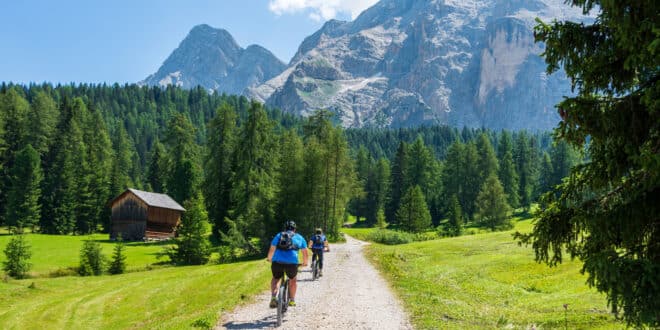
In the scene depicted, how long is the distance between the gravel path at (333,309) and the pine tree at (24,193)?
67.4 m

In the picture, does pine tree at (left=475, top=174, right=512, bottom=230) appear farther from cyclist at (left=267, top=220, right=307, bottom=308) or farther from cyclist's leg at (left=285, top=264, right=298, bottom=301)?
cyclist at (left=267, top=220, right=307, bottom=308)

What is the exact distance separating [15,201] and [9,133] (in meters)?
22.0

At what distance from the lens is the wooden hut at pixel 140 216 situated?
7400 centimetres

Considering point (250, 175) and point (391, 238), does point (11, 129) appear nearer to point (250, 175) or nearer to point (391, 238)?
point (250, 175)

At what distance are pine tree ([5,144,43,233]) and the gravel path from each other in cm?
6744

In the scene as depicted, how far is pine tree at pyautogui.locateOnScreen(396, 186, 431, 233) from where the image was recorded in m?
68.4

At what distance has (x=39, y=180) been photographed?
8019cm

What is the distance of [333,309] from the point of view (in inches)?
592

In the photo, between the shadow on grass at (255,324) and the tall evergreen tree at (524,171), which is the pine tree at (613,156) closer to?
the shadow on grass at (255,324)

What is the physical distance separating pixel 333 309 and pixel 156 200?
6645cm

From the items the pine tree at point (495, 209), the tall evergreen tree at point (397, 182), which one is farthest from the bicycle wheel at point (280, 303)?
the tall evergreen tree at point (397, 182)

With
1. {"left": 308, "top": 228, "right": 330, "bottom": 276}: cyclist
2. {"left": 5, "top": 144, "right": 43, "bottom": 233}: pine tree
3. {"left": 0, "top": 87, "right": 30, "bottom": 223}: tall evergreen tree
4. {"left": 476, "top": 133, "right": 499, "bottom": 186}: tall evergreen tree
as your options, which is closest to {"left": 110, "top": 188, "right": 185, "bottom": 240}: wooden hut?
{"left": 5, "top": 144, "right": 43, "bottom": 233}: pine tree

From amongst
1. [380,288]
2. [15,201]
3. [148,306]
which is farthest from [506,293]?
[15,201]

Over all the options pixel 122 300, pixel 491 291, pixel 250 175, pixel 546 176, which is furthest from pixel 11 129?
pixel 546 176
